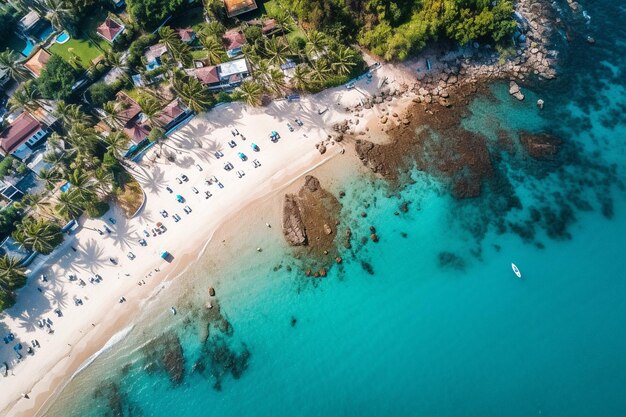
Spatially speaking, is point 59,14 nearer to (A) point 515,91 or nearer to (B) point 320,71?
(B) point 320,71

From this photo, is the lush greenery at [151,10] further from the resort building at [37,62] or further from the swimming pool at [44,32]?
the resort building at [37,62]

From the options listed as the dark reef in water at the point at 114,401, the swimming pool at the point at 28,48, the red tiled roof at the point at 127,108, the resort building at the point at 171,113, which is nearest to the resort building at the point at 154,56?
the red tiled roof at the point at 127,108

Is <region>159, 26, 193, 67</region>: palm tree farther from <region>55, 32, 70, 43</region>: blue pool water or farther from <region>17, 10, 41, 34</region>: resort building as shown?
<region>17, 10, 41, 34</region>: resort building

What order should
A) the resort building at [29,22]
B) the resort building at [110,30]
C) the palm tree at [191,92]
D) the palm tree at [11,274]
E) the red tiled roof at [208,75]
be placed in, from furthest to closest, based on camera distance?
the resort building at [29,22] → the resort building at [110,30] → the red tiled roof at [208,75] → the palm tree at [191,92] → the palm tree at [11,274]

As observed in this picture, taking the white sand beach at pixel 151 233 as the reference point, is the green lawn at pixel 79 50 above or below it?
above

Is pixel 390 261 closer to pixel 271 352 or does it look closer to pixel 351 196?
pixel 351 196

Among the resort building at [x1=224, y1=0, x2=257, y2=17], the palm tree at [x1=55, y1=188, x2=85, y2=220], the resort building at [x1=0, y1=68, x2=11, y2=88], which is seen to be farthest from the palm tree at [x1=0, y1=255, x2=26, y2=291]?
the resort building at [x1=224, y1=0, x2=257, y2=17]

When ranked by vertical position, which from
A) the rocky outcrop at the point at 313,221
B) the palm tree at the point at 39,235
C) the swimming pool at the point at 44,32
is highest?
the swimming pool at the point at 44,32
